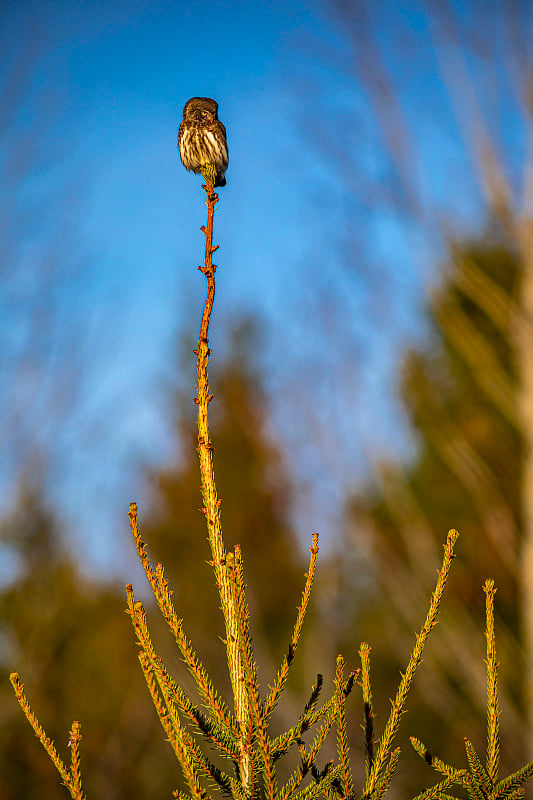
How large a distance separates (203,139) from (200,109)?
0.49 feet

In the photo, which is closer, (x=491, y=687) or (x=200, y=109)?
(x=491, y=687)

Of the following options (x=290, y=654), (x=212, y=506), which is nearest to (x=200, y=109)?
(x=212, y=506)

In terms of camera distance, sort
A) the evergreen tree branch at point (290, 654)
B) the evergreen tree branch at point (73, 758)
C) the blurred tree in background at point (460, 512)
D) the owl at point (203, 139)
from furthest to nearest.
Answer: the blurred tree in background at point (460, 512) < the owl at point (203, 139) < the evergreen tree branch at point (290, 654) < the evergreen tree branch at point (73, 758)

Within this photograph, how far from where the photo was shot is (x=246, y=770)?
1451 millimetres

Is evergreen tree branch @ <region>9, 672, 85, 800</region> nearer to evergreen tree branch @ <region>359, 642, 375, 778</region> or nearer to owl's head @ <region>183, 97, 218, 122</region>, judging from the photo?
evergreen tree branch @ <region>359, 642, 375, 778</region>

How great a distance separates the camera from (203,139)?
2186 millimetres

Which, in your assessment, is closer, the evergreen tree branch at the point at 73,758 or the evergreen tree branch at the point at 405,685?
the evergreen tree branch at the point at 73,758

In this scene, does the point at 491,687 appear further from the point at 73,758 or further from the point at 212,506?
the point at 73,758

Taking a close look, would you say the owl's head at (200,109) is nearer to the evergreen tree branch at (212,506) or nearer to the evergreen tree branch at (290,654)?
the evergreen tree branch at (212,506)

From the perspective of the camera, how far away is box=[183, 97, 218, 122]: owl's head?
223cm

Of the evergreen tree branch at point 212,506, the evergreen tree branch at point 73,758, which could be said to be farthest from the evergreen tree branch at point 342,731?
the evergreen tree branch at point 73,758

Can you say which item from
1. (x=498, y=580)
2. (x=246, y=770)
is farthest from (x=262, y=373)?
(x=246, y=770)

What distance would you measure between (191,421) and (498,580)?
9385mm

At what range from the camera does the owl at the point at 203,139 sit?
7.18 ft
